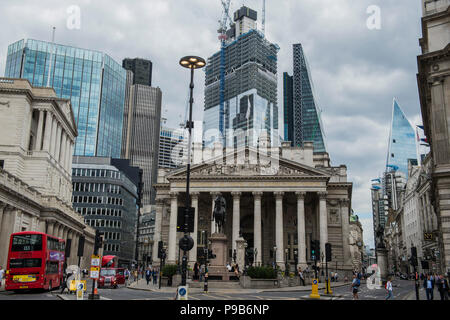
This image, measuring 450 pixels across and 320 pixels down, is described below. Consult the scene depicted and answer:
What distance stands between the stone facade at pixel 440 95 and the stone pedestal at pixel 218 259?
16862mm

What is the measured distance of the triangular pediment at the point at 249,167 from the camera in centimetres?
6619

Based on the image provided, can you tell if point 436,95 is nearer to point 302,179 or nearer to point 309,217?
point 302,179

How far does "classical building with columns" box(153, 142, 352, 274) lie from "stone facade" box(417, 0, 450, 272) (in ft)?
91.2

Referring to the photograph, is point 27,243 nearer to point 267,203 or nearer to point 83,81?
point 267,203

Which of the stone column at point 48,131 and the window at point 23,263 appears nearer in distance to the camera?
the window at point 23,263

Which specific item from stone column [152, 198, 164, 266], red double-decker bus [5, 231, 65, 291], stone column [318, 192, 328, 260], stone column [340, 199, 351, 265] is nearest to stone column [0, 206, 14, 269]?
red double-decker bus [5, 231, 65, 291]

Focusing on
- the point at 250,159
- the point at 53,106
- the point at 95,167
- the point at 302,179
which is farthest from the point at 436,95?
the point at 95,167

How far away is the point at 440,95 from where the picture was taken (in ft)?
116

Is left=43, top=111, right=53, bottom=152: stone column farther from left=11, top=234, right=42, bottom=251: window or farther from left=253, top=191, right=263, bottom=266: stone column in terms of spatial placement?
left=11, top=234, right=42, bottom=251: window

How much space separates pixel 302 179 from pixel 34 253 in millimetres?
44763

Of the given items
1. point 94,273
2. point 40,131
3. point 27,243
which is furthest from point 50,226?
point 94,273

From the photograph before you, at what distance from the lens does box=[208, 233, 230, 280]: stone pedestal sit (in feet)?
118

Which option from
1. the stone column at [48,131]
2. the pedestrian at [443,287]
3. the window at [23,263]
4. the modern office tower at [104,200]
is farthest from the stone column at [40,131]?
the pedestrian at [443,287]

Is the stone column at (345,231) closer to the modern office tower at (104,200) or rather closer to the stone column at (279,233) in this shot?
the stone column at (279,233)
